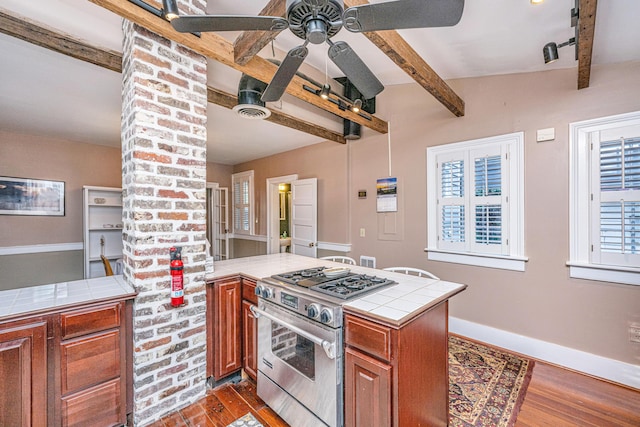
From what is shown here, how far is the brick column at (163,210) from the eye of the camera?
5.77 ft

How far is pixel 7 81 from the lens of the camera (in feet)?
8.33

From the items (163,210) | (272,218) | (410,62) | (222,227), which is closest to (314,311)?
(163,210)

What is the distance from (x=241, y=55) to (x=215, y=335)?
6.92 ft

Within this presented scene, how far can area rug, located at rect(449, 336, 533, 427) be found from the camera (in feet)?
6.30

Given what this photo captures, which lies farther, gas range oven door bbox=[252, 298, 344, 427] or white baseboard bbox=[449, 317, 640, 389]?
white baseboard bbox=[449, 317, 640, 389]

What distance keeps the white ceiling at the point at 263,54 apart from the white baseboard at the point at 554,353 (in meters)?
2.52

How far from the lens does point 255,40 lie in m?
1.79

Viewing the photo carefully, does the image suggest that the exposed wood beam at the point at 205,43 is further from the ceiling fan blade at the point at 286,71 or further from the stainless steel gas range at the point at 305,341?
the stainless steel gas range at the point at 305,341

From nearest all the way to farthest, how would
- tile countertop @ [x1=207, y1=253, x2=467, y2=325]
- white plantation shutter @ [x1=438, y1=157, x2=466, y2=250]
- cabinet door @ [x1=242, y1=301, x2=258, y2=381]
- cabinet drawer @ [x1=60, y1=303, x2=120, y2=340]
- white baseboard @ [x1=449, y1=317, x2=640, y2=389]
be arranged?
Result: tile countertop @ [x1=207, y1=253, x2=467, y2=325] → cabinet drawer @ [x1=60, y1=303, x2=120, y2=340] → cabinet door @ [x1=242, y1=301, x2=258, y2=381] → white baseboard @ [x1=449, y1=317, x2=640, y2=389] → white plantation shutter @ [x1=438, y1=157, x2=466, y2=250]

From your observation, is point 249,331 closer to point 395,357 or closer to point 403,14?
point 395,357

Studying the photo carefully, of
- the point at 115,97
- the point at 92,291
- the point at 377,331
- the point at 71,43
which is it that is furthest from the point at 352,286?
the point at 115,97

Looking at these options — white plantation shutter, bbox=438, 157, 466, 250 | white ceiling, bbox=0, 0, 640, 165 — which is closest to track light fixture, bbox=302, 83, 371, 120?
white ceiling, bbox=0, 0, 640, 165

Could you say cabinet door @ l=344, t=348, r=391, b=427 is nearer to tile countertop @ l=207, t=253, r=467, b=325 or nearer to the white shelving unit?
tile countertop @ l=207, t=253, r=467, b=325

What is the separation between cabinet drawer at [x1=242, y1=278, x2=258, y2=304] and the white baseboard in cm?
241
